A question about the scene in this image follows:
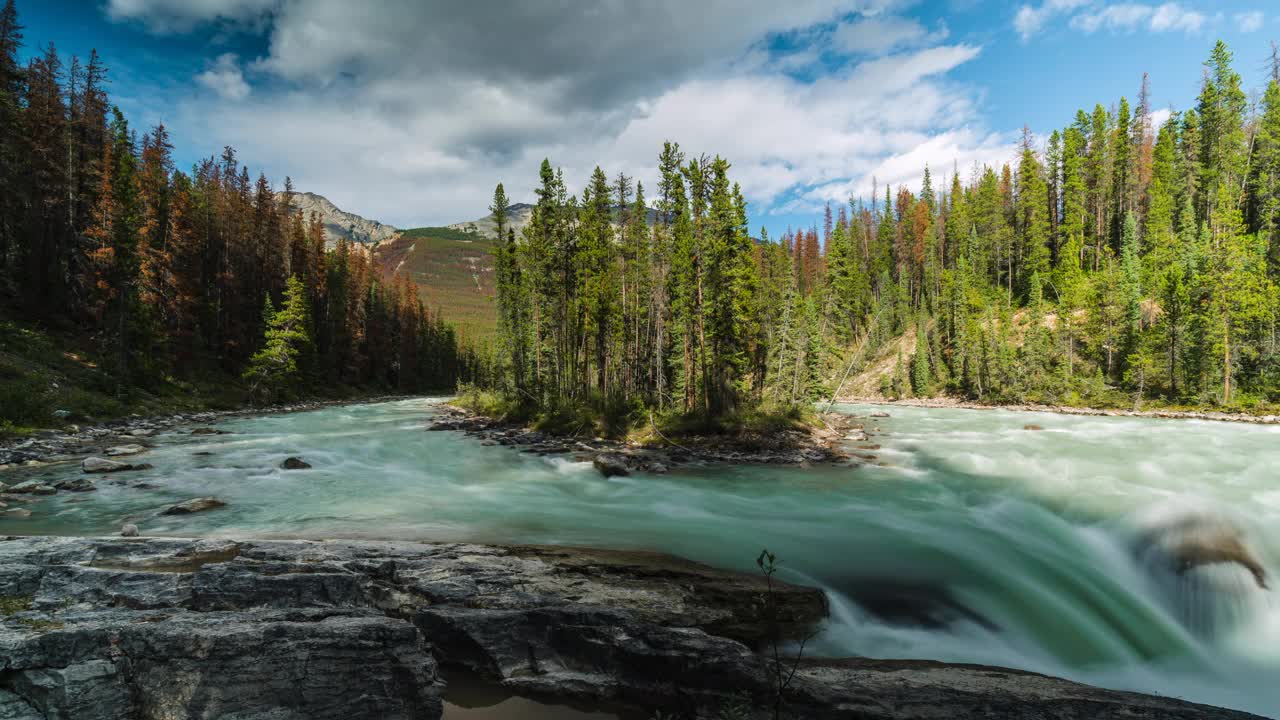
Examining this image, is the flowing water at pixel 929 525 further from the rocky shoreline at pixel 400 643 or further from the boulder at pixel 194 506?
the rocky shoreline at pixel 400 643

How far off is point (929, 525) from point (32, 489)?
2233 cm

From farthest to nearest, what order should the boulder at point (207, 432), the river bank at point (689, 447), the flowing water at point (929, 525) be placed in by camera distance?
1. the boulder at point (207, 432)
2. the river bank at point (689, 447)
3. the flowing water at point (929, 525)

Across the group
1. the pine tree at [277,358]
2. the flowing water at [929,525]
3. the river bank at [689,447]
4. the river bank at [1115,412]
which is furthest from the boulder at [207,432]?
the river bank at [1115,412]

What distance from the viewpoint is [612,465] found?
18.5 m

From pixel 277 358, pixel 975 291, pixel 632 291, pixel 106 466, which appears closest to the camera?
pixel 106 466

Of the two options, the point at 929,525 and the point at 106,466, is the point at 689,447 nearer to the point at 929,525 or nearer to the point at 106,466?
the point at 929,525

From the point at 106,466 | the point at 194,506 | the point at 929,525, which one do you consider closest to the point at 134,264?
the point at 106,466

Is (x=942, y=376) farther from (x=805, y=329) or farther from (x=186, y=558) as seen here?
(x=186, y=558)

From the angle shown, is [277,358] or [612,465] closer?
[612,465]

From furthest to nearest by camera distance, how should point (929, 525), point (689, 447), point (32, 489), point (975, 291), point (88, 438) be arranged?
point (975, 291)
point (689, 447)
point (88, 438)
point (32, 489)
point (929, 525)

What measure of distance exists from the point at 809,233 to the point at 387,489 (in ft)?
362

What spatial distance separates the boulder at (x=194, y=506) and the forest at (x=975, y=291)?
63.1 feet

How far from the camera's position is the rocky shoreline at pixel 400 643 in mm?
4070

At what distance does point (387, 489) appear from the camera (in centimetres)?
1557
